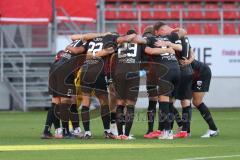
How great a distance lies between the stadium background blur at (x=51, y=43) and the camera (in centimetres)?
2792

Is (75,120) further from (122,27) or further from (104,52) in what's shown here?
(122,27)

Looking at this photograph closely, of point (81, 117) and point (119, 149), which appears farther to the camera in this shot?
point (81, 117)

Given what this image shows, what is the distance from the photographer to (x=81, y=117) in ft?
53.8

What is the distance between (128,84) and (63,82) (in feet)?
4.75

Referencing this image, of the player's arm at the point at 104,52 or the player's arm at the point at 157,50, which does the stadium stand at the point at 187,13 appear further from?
the player's arm at the point at 157,50

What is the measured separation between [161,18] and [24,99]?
701cm

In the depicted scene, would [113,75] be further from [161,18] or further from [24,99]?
[161,18]

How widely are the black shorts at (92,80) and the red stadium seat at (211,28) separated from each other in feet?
51.4

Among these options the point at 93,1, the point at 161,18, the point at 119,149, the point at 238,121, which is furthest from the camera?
the point at 161,18

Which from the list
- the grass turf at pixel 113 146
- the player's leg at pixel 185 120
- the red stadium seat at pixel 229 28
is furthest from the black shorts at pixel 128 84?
the red stadium seat at pixel 229 28

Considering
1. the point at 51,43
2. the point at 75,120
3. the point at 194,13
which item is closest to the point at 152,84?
the point at 75,120

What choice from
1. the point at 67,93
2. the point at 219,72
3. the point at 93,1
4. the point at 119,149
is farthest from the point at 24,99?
the point at 119,149

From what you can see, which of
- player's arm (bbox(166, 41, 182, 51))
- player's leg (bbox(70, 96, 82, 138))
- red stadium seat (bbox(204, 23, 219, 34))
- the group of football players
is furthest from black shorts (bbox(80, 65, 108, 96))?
red stadium seat (bbox(204, 23, 219, 34))

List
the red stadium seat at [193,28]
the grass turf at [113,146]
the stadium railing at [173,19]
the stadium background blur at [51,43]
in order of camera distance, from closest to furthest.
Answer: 1. the grass turf at [113,146]
2. the stadium background blur at [51,43]
3. the stadium railing at [173,19]
4. the red stadium seat at [193,28]
